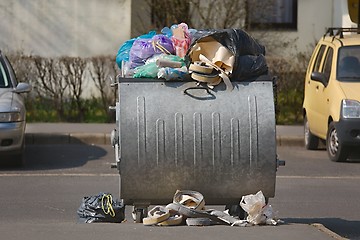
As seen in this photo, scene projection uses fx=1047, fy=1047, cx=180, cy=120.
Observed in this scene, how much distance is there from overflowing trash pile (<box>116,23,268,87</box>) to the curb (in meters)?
8.80

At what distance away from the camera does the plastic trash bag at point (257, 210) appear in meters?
8.40

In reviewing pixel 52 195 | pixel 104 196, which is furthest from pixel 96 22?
pixel 104 196

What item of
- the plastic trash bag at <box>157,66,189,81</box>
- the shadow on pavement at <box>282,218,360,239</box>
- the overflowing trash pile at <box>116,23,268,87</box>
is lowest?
the shadow on pavement at <box>282,218,360,239</box>

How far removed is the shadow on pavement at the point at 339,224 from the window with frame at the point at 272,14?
13.1 metres

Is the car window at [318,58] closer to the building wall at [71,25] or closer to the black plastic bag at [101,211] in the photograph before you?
the building wall at [71,25]

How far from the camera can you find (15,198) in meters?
11.9

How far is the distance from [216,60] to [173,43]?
46 centimetres

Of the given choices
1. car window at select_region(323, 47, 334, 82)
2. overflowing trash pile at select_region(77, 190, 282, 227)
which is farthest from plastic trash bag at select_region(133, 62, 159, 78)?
car window at select_region(323, 47, 334, 82)

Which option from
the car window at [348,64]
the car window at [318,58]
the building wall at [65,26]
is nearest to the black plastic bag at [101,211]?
the car window at [348,64]

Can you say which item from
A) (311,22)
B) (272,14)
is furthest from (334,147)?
(272,14)

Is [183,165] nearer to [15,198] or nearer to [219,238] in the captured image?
[219,238]

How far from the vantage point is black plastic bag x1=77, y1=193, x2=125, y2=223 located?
899cm

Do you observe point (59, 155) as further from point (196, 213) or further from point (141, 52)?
point (196, 213)

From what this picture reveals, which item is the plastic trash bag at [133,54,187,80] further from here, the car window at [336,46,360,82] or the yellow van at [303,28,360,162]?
the car window at [336,46,360,82]
